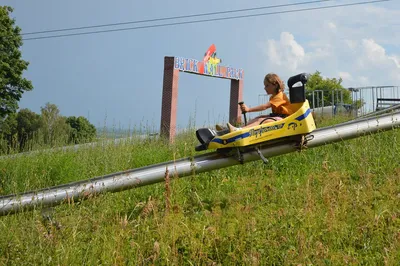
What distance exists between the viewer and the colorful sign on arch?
12414 millimetres

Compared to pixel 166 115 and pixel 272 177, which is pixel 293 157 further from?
pixel 166 115

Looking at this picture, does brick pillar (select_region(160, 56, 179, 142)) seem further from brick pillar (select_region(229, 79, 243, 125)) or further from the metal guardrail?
the metal guardrail

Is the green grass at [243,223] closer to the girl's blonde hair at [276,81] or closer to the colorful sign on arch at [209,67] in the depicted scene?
the girl's blonde hair at [276,81]

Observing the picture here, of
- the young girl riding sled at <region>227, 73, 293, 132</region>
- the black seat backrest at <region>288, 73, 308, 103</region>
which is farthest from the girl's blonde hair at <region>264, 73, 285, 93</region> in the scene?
the black seat backrest at <region>288, 73, 308, 103</region>

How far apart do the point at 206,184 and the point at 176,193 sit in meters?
1.07

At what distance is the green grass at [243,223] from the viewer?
3.81m

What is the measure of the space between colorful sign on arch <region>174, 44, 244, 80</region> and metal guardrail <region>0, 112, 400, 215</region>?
6732mm

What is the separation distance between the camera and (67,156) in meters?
8.48

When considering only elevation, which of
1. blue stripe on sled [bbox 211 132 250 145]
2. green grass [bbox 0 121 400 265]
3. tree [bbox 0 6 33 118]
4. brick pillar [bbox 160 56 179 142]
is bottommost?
green grass [bbox 0 121 400 265]

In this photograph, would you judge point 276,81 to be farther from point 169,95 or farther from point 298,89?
point 169,95

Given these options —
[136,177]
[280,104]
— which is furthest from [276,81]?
[136,177]

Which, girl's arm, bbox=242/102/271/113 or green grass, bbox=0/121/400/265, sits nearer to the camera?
green grass, bbox=0/121/400/265

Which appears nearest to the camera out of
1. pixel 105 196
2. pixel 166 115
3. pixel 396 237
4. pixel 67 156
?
pixel 396 237

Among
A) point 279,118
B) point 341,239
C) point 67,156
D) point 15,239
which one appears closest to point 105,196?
point 15,239
